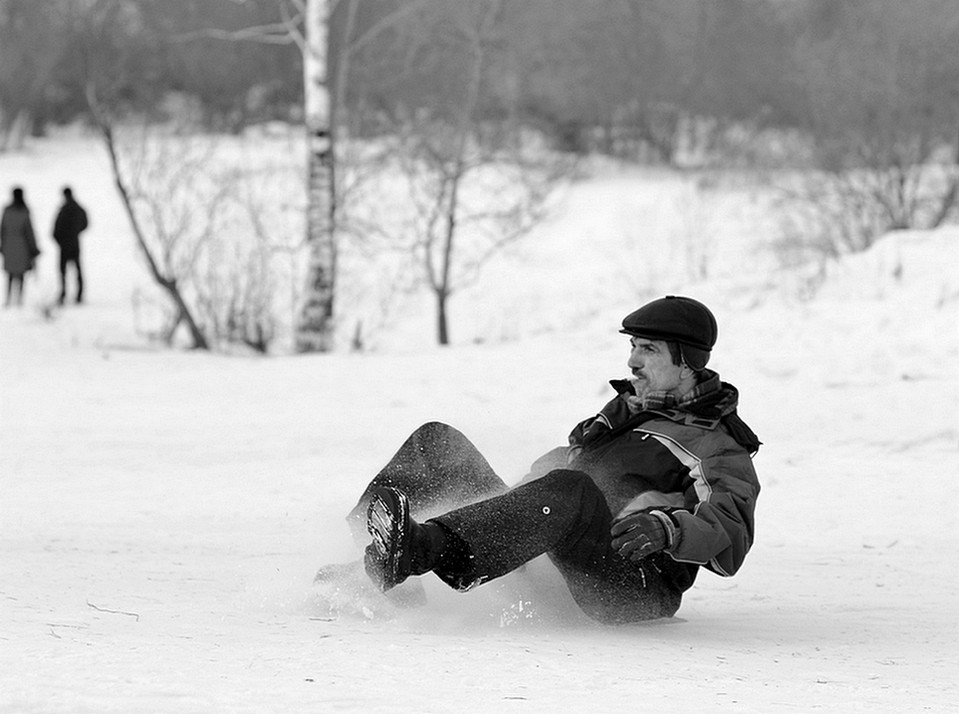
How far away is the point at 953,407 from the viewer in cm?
799

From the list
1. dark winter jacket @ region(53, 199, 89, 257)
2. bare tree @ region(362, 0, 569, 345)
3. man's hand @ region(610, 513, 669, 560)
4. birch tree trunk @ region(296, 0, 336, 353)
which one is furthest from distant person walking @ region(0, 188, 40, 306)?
man's hand @ region(610, 513, 669, 560)

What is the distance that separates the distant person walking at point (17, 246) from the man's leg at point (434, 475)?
1220cm

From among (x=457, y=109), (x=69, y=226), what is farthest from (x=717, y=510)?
Result: (x=457, y=109)

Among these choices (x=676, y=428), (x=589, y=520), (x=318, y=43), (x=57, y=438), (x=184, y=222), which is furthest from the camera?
(x=184, y=222)

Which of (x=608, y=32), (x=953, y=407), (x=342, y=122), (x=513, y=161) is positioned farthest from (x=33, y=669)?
(x=608, y=32)

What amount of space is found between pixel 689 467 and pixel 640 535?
374 millimetres

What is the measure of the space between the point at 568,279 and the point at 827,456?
12.2 metres

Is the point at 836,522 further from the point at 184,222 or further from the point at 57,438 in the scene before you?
the point at 184,222

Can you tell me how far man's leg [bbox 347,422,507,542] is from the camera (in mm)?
3551

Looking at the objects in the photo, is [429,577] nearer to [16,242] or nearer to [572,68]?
[16,242]

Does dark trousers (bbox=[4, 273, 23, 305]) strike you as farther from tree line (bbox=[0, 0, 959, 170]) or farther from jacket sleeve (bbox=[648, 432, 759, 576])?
jacket sleeve (bbox=[648, 432, 759, 576])

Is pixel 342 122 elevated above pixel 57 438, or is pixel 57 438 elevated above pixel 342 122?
pixel 342 122

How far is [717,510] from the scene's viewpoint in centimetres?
321

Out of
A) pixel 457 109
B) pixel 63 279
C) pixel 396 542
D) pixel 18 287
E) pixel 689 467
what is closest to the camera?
pixel 396 542
